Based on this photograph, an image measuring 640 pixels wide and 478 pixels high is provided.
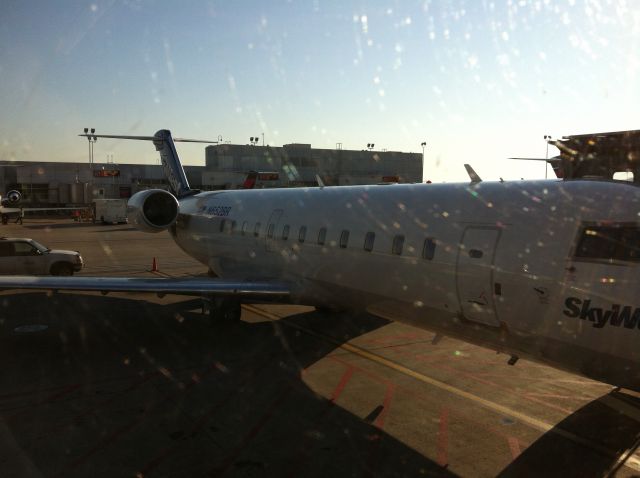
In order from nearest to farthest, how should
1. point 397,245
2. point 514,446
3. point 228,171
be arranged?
1. point 514,446
2. point 397,245
3. point 228,171

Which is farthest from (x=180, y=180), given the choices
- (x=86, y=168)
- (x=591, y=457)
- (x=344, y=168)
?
(x=86, y=168)

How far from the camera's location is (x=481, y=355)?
10.7m

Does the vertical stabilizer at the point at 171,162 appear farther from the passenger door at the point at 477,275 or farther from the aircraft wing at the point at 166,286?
the passenger door at the point at 477,275

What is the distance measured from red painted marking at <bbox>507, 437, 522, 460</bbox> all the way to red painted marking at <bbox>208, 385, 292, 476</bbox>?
329cm

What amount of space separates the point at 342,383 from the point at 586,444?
379 cm

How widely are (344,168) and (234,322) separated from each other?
70841 mm

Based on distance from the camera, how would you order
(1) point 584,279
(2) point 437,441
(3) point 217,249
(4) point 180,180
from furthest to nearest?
(4) point 180,180, (3) point 217,249, (2) point 437,441, (1) point 584,279

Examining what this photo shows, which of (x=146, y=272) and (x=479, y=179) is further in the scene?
(x=146, y=272)

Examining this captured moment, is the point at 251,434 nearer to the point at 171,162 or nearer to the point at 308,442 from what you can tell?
the point at 308,442

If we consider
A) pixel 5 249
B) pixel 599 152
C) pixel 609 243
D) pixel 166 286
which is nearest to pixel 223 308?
pixel 166 286

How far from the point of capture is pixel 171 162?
20.8m

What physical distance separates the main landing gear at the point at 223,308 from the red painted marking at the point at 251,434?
4.44 m

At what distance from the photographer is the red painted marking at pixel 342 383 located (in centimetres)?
842

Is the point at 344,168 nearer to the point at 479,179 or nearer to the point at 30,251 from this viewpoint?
the point at 30,251
